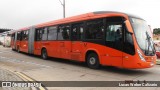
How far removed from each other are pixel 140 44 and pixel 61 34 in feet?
20.9

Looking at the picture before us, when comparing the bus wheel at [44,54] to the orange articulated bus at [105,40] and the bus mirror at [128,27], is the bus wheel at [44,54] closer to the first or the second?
the orange articulated bus at [105,40]

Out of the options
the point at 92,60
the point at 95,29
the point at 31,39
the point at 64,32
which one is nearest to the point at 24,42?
the point at 31,39

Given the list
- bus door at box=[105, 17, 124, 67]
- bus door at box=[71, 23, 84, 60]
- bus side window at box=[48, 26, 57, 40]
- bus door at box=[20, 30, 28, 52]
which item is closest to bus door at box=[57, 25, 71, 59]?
bus door at box=[71, 23, 84, 60]

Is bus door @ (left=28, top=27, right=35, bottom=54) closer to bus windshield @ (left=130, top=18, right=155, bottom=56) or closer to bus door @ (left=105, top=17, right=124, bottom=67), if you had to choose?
bus door @ (left=105, top=17, right=124, bottom=67)

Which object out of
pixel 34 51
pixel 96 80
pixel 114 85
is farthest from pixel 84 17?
pixel 34 51

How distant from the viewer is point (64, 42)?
48.0 ft

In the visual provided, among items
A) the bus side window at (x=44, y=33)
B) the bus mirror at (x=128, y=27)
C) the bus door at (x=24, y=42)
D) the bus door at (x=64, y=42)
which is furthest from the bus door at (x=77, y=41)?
the bus door at (x=24, y=42)

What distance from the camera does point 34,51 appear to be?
1981cm

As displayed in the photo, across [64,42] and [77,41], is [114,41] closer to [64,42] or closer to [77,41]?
[77,41]

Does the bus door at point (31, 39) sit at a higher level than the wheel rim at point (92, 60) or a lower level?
higher

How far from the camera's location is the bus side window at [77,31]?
13019 millimetres

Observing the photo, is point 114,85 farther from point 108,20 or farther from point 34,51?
point 34,51

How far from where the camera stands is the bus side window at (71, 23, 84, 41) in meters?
13.0

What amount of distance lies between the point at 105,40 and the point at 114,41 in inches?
24.7
